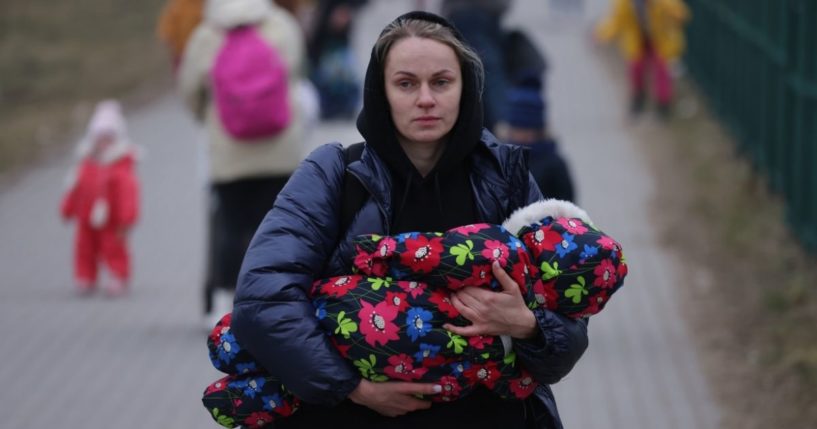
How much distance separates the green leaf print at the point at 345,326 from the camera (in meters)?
3.51

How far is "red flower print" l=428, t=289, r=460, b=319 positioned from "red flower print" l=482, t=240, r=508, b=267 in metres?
0.13

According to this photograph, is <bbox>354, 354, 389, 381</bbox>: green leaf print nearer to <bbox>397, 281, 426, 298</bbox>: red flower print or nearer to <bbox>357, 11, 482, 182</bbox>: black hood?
<bbox>397, 281, 426, 298</bbox>: red flower print

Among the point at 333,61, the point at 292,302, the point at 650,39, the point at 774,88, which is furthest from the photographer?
the point at 650,39

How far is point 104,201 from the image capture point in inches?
397

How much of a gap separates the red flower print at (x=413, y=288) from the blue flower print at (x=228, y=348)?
1.33 feet

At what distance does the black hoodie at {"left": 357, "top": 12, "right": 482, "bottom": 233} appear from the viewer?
12.0ft

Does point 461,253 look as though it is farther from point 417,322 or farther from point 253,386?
point 253,386

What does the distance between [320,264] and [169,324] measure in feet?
19.8

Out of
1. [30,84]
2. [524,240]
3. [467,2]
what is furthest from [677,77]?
[524,240]

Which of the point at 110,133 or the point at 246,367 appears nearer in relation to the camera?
the point at 246,367

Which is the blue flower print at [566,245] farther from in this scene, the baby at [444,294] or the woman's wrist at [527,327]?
the woman's wrist at [527,327]

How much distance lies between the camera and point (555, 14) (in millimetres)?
24766

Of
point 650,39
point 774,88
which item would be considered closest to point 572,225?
point 774,88

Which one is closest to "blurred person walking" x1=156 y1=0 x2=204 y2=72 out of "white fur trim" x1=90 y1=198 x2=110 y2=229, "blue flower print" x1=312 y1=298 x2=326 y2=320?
"white fur trim" x1=90 y1=198 x2=110 y2=229
